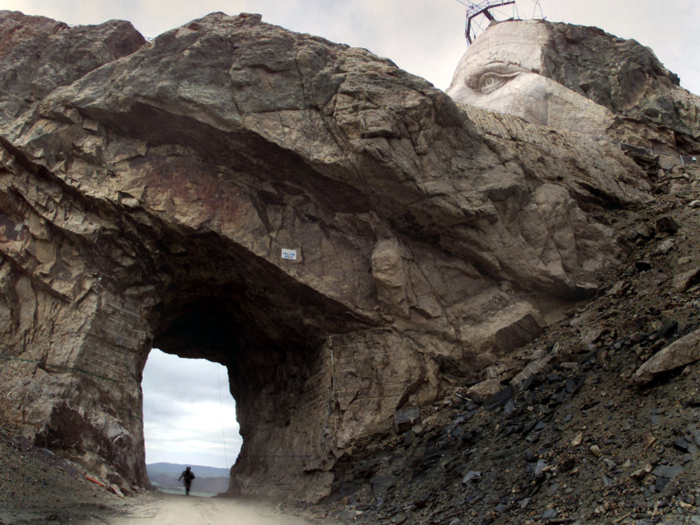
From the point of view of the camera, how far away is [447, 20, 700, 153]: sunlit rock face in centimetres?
1333

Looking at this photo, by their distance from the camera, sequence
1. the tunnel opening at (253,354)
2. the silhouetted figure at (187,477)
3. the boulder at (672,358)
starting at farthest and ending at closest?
the silhouetted figure at (187,477)
the tunnel opening at (253,354)
the boulder at (672,358)

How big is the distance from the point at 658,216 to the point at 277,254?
825 cm

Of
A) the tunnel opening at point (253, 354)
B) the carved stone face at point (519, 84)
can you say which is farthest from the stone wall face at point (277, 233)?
the carved stone face at point (519, 84)

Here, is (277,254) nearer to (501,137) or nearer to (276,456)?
(276,456)

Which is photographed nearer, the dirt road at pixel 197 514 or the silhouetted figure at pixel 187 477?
the dirt road at pixel 197 514

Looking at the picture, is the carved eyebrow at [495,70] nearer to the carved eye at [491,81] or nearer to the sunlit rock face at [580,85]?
the sunlit rock face at [580,85]

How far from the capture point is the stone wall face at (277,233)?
8484mm

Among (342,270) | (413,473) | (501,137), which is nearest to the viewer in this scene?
(413,473)

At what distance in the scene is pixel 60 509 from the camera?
5.80m

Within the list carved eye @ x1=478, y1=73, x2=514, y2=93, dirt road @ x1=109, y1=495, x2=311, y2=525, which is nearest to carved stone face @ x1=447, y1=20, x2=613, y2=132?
carved eye @ x1=478, y1=73, x2=514, y2=93

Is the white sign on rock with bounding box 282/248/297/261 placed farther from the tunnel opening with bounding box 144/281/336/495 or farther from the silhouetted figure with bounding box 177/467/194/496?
the silhouetted figure with bounding box 177/467/194/496

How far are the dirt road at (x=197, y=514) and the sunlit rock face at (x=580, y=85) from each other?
1224 cm

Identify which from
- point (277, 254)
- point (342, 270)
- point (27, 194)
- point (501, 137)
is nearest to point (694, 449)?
point (342, 270)

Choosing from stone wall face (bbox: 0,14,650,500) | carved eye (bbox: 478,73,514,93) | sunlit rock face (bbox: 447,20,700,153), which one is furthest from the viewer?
carved eye (bbox: 478,73,514,93)
